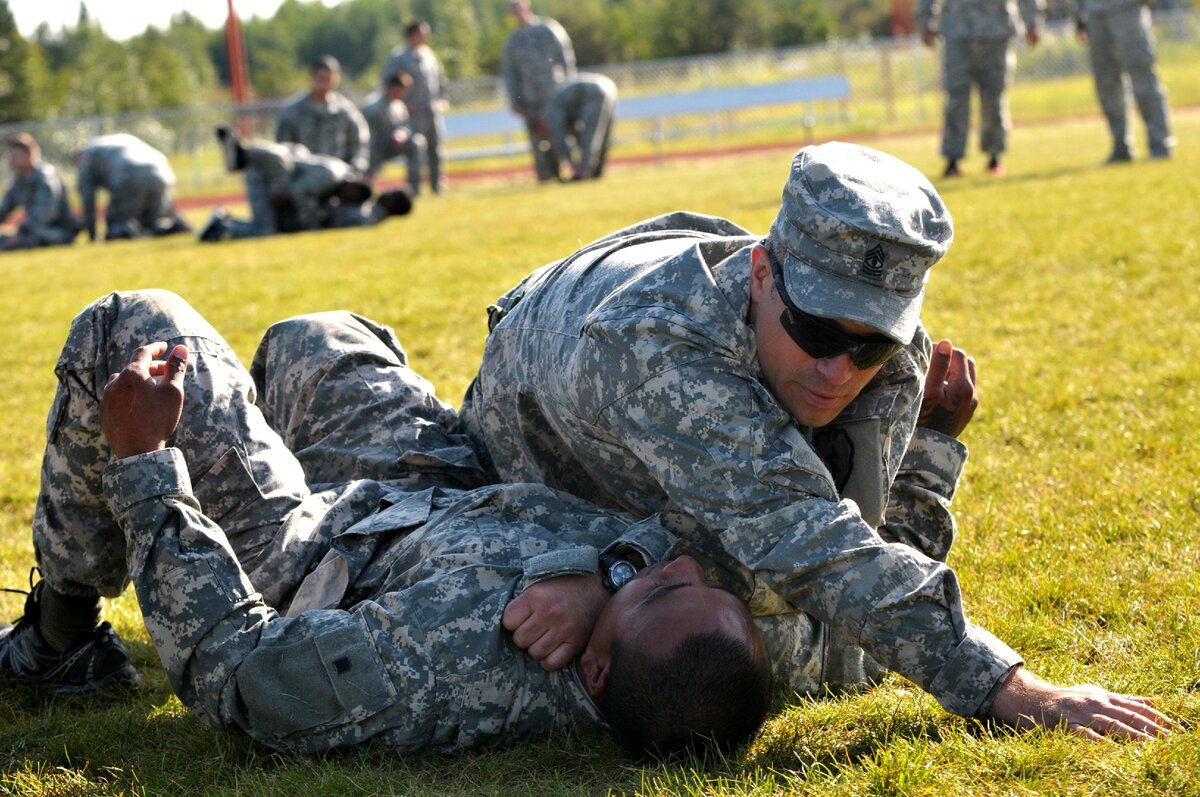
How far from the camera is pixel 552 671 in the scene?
10.0 ft

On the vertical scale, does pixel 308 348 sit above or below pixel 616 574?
above

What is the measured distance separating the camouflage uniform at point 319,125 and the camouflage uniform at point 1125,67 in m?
9.00

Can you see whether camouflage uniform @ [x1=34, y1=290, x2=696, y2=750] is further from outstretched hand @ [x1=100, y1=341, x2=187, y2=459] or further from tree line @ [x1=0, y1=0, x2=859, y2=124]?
tree line @ [x1=0, y1=0, x2=859, y2=124]

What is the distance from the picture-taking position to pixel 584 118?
21.2 meters

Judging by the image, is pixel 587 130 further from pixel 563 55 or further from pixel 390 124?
pixel 390 124

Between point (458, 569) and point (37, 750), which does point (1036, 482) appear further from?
A: point (37, 750)

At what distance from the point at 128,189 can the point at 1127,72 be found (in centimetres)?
1200

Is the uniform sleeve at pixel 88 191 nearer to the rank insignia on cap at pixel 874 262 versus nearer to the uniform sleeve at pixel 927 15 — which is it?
the uniform sleeve at pixel 927 15

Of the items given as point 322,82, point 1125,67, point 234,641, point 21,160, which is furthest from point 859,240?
point 21,160

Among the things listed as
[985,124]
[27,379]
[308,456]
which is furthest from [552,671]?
[985,124]

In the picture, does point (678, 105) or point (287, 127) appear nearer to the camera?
point (287, 127)

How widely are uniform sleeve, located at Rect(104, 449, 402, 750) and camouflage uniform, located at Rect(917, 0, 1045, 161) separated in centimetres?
1251

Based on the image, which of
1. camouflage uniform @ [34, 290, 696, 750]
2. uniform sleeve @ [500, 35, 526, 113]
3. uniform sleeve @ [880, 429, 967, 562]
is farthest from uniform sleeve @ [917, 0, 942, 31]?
camouflage uniform @ [34, 290, 696, 750]

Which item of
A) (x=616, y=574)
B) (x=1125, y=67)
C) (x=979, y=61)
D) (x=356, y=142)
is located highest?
(x=979, y=61)
